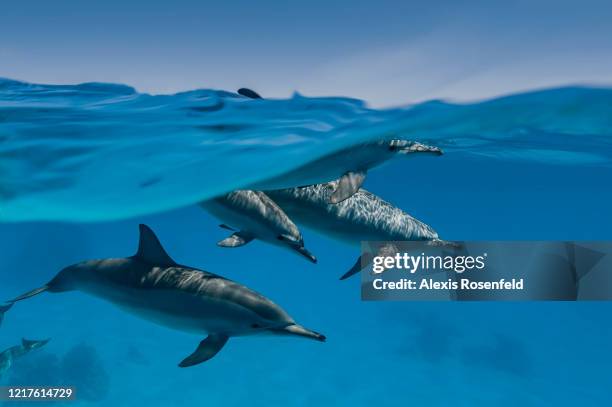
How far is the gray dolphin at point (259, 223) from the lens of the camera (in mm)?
7922

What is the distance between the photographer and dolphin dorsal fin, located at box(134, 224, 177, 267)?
721 centimetres

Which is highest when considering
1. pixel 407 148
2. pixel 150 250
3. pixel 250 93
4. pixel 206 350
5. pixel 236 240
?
pixel 250 93

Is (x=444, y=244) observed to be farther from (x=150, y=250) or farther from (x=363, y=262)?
(x=150, y=250)

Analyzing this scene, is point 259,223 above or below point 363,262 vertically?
above

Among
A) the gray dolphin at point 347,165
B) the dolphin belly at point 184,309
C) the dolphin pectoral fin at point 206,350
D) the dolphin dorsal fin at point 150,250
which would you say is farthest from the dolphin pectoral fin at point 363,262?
the dolphin dorsal fin at point 150,250

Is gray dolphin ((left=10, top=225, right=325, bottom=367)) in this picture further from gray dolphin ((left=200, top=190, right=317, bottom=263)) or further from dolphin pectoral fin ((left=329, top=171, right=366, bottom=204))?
dolphin pectoral fin ((left=329, top=171, right=366, bottom=204))

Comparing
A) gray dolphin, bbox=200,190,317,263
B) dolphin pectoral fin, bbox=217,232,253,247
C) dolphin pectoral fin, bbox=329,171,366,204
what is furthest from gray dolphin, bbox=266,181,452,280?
dolphin pectoral fin, bbox=217,232,253,247

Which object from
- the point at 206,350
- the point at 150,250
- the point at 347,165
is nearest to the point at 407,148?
the point at 347,165

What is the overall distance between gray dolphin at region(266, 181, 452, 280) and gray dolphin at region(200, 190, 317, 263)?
2.88 feet

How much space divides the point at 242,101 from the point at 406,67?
3130 mm

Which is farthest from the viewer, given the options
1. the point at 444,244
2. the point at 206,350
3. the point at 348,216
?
the point at 444,244

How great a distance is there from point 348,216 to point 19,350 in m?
8.73

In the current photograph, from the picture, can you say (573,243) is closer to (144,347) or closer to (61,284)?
(61,284)

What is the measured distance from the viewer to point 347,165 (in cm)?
948
